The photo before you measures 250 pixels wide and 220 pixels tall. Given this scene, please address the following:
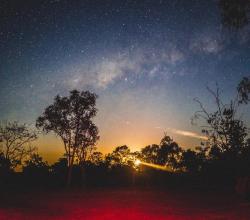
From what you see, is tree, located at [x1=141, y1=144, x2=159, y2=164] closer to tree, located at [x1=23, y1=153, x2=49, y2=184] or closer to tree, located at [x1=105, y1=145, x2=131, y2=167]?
tree, located at [x1=105, y1=145, x2=131, y2=167]

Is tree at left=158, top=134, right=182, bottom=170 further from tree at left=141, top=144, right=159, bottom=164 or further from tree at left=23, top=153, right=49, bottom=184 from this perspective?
tree at left=23, top=153, right=49, bottom=184

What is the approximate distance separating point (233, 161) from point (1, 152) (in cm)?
4378

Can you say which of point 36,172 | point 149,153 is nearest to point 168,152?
point 149,153

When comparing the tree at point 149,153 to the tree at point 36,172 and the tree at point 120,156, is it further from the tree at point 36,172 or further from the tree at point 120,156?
the tree at point 36,172

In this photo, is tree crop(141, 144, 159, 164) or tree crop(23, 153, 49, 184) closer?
tree crop(23, 153, 49, 184)

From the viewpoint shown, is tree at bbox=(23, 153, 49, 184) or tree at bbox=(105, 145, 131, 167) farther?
tree at bbox=(105, 145, 131, 167)

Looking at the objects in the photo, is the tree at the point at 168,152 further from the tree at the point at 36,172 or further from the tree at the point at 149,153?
the tree at the point at 36,172

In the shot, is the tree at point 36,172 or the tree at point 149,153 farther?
the tree at point 149,153

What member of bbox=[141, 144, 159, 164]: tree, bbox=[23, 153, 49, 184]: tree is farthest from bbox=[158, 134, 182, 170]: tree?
bbox=[23, 153, 49, 184]: tree

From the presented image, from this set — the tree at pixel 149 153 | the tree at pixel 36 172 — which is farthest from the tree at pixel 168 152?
the tree at pixel 36 172

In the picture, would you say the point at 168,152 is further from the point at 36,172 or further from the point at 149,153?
the point at 36,172

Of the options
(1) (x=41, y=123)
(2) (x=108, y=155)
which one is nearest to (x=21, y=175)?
(1) (x=41, y=123)

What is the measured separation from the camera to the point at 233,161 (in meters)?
37.8

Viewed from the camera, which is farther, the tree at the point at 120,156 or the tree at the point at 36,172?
the tree at the point at 120,156
